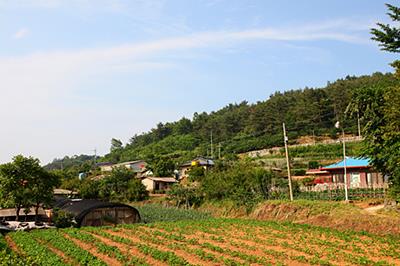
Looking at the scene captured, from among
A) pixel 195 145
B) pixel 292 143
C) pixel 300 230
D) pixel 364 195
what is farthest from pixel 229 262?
pixel 195 145

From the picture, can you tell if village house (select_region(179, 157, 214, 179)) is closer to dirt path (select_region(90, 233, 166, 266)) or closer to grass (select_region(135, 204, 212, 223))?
grass (select_region(135, 204, 212, 223))

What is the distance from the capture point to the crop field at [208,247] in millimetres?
14766

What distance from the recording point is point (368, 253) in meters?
15.8

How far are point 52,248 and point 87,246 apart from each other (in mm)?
1505

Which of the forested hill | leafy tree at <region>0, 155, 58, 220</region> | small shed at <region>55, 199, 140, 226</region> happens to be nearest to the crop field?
small shed at <region>55, 199, 140, 226</region>

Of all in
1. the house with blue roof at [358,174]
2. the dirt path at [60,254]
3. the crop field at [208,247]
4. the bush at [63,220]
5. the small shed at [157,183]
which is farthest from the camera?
the small shed at [157,183]

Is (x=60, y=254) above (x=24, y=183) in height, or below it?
below

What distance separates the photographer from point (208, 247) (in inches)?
694

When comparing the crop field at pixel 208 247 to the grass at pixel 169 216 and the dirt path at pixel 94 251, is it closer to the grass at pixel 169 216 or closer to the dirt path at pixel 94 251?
the dirt path at pixel 94 251

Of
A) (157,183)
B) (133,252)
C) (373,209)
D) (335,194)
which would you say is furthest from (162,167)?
(133,252)

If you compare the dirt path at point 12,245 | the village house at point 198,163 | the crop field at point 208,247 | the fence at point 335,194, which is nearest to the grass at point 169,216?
the fence at point 335,194

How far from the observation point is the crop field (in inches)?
581

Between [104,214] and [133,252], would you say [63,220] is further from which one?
[133,252]

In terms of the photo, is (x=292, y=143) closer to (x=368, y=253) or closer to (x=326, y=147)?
(x=326, y=147)
